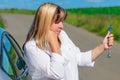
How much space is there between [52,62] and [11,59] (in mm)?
546

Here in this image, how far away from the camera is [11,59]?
484cm

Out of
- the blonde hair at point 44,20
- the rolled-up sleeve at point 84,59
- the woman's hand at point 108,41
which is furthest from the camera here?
the woman's hand at point 108,41

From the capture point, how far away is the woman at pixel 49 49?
4453mm

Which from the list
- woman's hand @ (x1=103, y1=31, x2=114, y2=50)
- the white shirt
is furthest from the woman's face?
woman's hand @ (x1=103, y1=31, x2=114, y2=50)

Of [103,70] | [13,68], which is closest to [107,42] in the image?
[13,68]

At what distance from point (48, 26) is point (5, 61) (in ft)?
1.52

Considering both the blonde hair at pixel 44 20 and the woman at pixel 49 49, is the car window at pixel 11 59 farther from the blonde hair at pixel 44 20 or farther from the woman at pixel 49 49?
the blonde hair at pixel 44 20

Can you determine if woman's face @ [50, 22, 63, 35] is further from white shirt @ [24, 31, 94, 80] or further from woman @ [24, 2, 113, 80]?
white shirt @ [24, 31, 94, 80]

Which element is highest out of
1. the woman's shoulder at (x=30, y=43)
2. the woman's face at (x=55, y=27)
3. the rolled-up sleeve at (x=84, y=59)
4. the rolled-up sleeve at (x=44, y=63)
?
the woman's face at (x=55, y=27)

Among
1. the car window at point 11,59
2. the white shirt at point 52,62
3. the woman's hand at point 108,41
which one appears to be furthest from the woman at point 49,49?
the woman's hand at point 108,41

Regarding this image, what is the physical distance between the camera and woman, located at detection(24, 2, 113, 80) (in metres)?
4.45

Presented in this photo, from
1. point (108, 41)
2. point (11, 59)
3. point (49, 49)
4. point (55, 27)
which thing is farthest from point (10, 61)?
point (108, 41)

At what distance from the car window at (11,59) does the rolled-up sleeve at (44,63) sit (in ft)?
0.62

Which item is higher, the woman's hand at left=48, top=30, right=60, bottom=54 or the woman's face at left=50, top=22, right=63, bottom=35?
the woman's face at left=50, top=22, right=63, bottom=35
